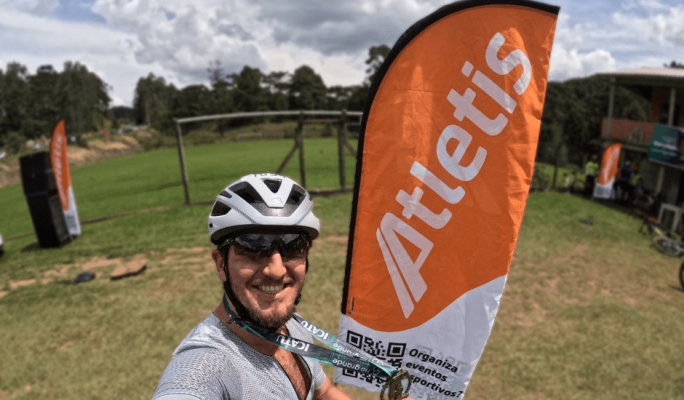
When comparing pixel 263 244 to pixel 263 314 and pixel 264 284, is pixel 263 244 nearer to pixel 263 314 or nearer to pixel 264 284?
pixel 264 284

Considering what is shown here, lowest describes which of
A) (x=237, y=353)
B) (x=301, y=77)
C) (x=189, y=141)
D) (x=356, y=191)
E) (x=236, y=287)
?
(x=189, y=141)

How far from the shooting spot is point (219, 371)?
5.65ft

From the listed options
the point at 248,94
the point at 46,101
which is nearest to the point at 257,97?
the point at 248,94

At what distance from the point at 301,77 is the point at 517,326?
8228 centimetres

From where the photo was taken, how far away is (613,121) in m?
22.9

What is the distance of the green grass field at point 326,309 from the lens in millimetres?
5566

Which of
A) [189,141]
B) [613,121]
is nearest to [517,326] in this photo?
[613,121]

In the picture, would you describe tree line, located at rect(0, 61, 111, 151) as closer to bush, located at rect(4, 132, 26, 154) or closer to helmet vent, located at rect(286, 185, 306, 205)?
bush, located at rect(4, 132, 26, 154)

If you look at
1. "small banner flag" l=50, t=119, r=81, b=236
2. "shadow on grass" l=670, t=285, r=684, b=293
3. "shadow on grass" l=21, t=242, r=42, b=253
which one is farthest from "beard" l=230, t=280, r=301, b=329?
"shadow on grass" l=21, t=242, r=42, b=253

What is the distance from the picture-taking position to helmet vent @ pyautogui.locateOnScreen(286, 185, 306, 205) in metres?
2.26

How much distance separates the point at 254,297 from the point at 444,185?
1337mm

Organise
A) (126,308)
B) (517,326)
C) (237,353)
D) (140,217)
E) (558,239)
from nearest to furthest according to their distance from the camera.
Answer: (237,353), (517,326), (126,308), (558,239), (140,217)

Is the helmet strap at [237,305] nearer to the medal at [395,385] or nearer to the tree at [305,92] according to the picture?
the medal at [395,385]

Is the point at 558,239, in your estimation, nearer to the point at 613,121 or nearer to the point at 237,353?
the point at 237,353
